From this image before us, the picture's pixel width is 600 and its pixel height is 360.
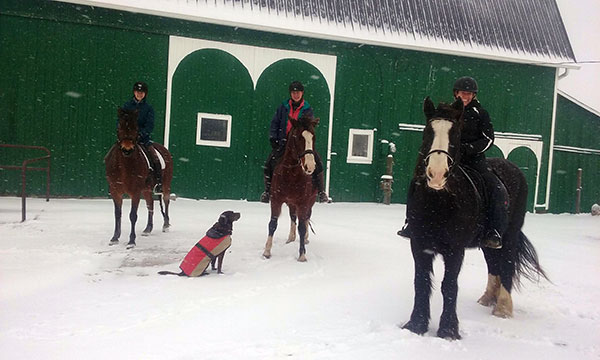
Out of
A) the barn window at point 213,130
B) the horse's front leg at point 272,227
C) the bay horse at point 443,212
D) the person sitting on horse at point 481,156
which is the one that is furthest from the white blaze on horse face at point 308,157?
the barn window at point 213,130

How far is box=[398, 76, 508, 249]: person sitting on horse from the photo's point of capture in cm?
459

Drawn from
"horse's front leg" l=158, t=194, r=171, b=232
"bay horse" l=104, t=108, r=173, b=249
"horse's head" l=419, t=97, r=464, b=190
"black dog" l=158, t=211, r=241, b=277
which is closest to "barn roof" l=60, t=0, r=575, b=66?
"horse's front leg" l=158, t=194, r=171, b=232

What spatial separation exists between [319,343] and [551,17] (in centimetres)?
1745

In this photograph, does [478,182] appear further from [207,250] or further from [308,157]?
[207,250]

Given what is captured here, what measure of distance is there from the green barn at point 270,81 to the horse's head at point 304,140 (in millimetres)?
6852

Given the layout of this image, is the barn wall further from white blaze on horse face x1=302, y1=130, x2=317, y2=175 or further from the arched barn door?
white blaze on horse face x1=302, y1=130, x2=317, y2=175

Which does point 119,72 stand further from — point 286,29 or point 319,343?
point 319,343

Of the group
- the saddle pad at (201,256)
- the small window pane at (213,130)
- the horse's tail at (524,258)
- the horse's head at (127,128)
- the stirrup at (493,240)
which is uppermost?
the small window pane at (213,130)

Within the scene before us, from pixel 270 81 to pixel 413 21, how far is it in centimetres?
507

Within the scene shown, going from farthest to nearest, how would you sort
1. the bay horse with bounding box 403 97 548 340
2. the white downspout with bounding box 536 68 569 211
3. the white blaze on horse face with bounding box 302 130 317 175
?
the white downspout with bounding box 536 68 569 211 → the white blaze on horse face with bounding box 302 130 317 175 → the bay horse with bounding box 403 97 548 340

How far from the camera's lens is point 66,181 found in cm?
1204

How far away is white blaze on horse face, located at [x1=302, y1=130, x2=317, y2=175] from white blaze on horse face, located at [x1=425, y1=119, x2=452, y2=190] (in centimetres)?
260

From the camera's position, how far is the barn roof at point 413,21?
12492 mm

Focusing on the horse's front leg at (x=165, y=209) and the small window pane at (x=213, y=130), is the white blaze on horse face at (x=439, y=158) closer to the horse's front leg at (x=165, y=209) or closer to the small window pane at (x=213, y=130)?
the horse's front leg at (x=165, y=209)
